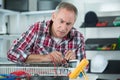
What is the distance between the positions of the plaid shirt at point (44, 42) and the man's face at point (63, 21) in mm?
80

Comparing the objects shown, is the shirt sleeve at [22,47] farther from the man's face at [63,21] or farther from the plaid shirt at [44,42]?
the man's face at [63,21]

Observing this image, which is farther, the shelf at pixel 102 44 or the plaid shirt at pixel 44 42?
the shelf at pixel 102 44

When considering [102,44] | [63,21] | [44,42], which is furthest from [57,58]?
[102,44]

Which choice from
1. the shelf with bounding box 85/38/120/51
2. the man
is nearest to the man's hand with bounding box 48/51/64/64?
the man

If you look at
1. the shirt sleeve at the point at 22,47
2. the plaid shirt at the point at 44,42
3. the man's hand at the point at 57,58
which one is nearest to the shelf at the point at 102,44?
the plaid shirt at the point at 44,42

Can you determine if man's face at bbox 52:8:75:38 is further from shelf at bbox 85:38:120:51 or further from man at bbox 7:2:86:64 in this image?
shelf at bbox 85:38:120:51

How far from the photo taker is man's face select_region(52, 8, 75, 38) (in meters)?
1.38

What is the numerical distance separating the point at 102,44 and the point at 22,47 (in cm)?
177

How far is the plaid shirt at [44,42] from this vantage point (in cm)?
154

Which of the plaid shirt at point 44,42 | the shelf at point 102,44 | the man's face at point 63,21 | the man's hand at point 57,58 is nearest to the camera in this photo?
the man's hand at point 57,58

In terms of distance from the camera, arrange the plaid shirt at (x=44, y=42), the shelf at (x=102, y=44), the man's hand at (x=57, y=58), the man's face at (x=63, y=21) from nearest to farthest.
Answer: the man's hand at (x=57, y=58)
the man's face at (x=63, y=21)
the plaid shirt at (x=44, y=42)
the shelf at (x=102, y=44)

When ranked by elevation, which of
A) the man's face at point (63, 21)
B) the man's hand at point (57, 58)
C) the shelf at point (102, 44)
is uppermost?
the man's face at point (63, 21)

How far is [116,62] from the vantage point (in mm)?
3195

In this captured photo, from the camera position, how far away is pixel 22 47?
1519 mm
